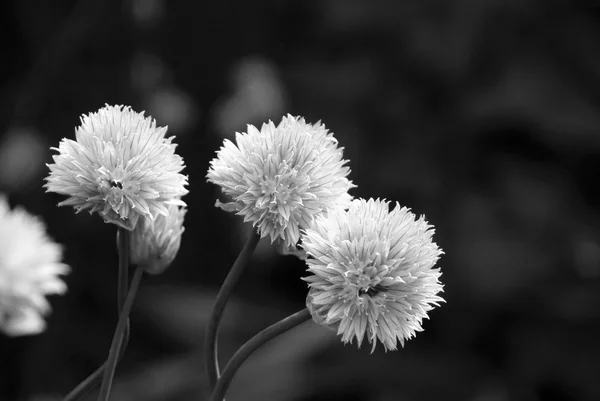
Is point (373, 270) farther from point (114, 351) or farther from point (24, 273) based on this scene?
point (24, 273)

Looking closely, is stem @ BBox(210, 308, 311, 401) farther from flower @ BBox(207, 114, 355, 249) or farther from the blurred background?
the blurred background

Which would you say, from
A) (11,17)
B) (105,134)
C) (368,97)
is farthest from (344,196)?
(11,17)

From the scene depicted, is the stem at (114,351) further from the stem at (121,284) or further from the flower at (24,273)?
the flower at (24,273)

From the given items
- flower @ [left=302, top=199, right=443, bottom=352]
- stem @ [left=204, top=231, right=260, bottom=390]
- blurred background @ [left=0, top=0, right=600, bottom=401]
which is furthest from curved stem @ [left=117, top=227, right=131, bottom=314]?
blurred background @ [left=0, top=0, right=600, bottom=401]

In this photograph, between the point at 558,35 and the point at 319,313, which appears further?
the point at 558,35

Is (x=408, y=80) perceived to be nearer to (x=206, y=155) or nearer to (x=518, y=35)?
(x=518, y=35)

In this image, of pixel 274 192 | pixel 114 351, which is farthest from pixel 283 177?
pixel 114 351
